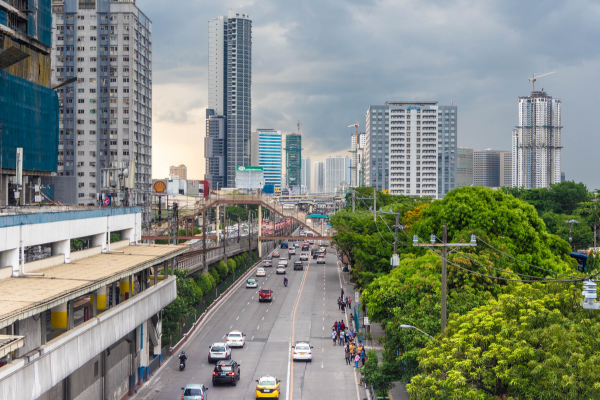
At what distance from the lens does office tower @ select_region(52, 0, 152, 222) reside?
125m

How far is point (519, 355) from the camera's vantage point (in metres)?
19.1

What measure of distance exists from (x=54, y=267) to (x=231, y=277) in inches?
1902

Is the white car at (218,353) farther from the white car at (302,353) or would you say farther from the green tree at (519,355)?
the green tree at (519,355)

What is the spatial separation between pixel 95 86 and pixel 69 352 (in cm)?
11556

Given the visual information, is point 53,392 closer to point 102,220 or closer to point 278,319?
point 102,220

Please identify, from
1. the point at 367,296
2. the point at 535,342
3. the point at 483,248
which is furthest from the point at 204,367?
the point at 535,342

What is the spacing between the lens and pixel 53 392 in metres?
22.9

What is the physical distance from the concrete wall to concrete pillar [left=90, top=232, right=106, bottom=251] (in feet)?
13.0

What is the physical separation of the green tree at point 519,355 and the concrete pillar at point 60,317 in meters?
13.6

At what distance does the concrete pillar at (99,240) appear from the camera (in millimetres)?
32969

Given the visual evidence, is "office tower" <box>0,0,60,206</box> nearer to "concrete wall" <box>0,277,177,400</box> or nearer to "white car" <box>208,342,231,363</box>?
"white car" <box>208,342,231,363</box>

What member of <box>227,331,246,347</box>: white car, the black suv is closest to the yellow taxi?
the black suv

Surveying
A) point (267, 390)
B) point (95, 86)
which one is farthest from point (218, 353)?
point (95, 86)

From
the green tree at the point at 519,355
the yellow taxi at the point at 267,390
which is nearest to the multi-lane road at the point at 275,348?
the yellow taxi at the point at 267,390
